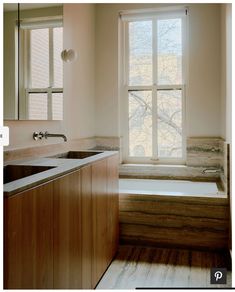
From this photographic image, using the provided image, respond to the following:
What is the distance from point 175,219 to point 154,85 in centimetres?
167

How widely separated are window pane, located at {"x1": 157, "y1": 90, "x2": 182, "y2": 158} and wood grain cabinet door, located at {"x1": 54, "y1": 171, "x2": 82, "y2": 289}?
205 centimetres

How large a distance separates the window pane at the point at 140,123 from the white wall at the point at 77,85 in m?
0.48

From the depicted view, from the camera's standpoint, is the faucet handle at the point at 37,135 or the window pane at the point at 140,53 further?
the window pane at the point at 140,53

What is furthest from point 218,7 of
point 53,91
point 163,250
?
point 163,250

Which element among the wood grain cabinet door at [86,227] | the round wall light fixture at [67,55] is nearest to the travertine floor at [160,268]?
the wood grain cabinet door at [86,227]

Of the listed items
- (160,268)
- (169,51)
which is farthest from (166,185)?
(169,51)

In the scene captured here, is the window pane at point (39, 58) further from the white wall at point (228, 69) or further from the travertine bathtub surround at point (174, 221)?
the white wall at point (228, 69)

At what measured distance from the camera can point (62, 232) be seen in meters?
1.47

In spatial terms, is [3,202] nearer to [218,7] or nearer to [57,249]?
[57,249]

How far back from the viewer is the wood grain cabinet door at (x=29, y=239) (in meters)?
1.05

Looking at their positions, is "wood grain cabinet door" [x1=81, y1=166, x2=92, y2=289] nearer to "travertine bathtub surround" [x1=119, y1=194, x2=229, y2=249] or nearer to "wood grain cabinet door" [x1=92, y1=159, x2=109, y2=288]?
"wood grain cabinet door" [x1=92, y1=159, x2=109, y2=288]

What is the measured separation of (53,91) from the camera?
2.53 m

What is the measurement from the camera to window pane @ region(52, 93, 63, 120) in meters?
2.55

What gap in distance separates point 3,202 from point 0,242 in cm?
13
